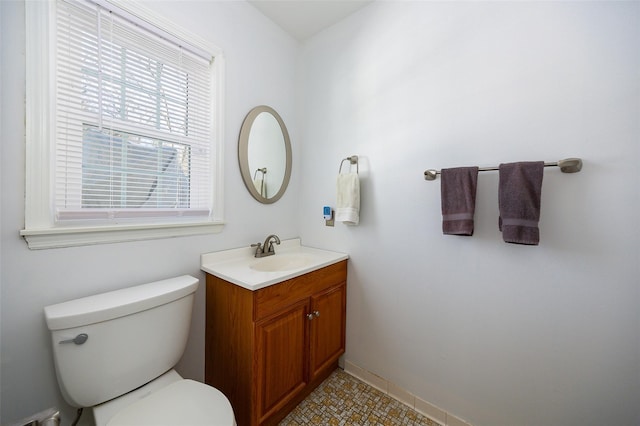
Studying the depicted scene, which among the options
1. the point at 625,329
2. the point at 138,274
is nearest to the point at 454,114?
the point at 625,329

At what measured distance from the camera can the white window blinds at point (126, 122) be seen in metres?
0.94

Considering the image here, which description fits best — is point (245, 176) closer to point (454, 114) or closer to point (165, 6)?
point (165, 6)

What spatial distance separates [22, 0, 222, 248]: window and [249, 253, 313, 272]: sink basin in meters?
0.44

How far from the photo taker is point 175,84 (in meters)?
1.25

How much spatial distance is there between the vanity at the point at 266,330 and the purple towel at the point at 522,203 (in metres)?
0.95

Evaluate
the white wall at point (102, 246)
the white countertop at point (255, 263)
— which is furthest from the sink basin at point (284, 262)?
the white wall at point (102, 246)

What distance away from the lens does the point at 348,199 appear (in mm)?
1536

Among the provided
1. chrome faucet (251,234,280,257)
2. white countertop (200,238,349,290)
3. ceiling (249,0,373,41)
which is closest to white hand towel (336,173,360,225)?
white countertop (200,238,349,290)

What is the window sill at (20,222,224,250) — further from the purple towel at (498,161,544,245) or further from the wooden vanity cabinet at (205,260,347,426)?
the purple towel at (498,161,544,245)

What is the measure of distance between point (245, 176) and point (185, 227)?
50cm

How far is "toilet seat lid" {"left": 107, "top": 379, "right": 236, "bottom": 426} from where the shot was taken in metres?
0.80

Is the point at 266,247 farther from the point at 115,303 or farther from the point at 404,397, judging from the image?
the point at 404,397

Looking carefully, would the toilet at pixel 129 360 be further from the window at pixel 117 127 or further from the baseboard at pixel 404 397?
the baseboard at pixel 404 397

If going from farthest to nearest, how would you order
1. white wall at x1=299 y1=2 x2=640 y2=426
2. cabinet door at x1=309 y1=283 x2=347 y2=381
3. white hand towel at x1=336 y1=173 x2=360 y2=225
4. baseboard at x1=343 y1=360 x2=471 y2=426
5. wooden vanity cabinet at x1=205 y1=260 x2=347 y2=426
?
1. white hand towel at x1=336 y1=173 x2=360 y2=225
2. cabinet door at x1=309 y1=283 x2=347 y2=381
3. baseboard at x1=343 y1=360 x2=471 y2=426
4. wooden vanity cabinet at x1=205 y1=260 x2=347 y2=426
5. white wall at x1=299 y1=2 x2=640 y2=426
